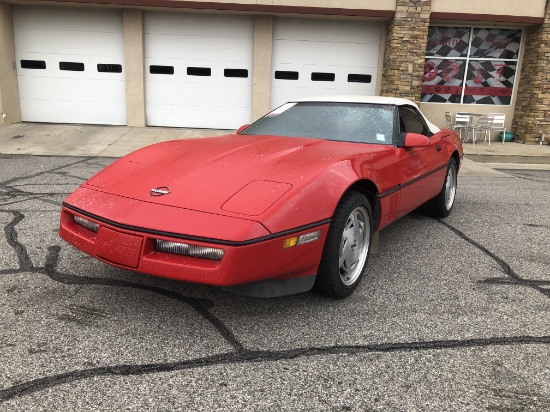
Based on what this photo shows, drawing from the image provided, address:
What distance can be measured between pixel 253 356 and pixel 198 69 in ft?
36.7

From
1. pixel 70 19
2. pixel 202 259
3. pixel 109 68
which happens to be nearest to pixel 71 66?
pixel 109 68

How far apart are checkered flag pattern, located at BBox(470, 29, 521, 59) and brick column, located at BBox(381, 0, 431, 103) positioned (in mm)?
1971

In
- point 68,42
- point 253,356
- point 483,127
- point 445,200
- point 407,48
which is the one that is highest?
point 407,48

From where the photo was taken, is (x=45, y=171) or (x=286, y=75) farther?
(x=286, y=75)

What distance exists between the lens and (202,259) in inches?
92.0

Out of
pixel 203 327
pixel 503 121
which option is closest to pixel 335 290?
pixel 203 327

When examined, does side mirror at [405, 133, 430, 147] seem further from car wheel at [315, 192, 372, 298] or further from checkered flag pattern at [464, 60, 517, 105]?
checkered flag pattern at [464, 60, 517, 105]

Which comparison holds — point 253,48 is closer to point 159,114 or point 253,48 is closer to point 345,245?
point 159,114

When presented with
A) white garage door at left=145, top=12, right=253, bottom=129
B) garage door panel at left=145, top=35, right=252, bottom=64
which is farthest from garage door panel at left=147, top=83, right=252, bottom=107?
garage door panel at left=145, top=35, right=252, bottom=64

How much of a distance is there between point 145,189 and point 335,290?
1.28 meters

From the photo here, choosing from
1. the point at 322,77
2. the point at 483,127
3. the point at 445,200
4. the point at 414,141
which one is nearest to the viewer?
the point at 414,141

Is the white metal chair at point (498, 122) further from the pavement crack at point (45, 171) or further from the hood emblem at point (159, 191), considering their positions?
the hood emblem at point (159, 191)

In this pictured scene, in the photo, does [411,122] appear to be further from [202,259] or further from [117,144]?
[117,144]

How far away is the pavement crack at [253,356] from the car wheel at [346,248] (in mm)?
483
